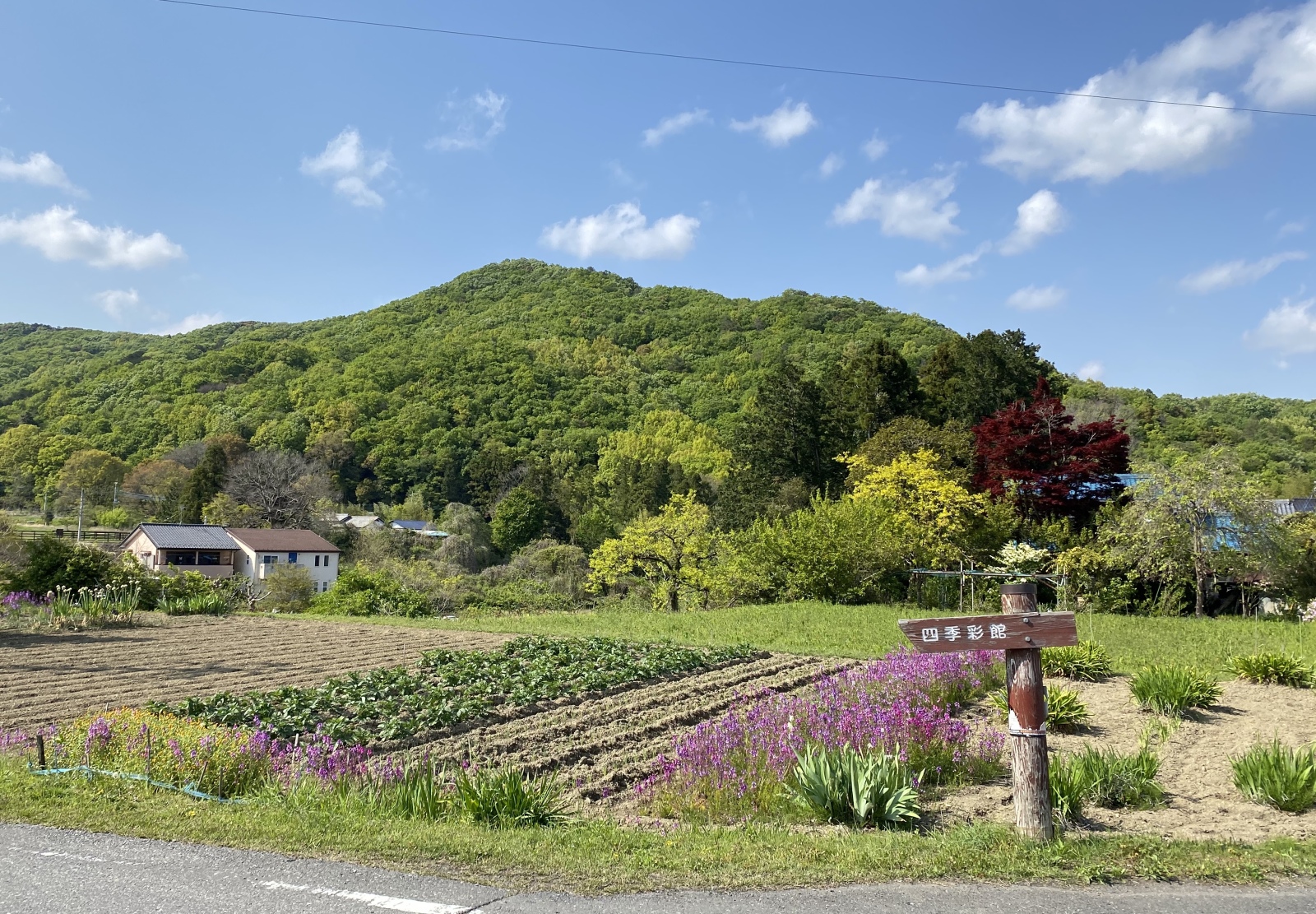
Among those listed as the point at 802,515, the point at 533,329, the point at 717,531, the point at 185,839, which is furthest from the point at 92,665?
the point at 533,329

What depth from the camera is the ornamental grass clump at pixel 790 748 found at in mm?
6316

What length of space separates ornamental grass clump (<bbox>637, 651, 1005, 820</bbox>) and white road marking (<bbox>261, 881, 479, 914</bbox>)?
2.48m

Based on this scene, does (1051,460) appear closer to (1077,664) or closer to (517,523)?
(1077,664)

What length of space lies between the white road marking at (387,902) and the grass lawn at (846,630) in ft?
37.0

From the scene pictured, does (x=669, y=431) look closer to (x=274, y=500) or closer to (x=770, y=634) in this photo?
(x=274, y=500)

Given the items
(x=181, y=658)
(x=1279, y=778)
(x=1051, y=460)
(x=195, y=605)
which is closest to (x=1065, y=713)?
(x=1279, y=778)

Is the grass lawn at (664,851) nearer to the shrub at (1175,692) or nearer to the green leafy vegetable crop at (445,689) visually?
the green leafy vegetable crop at (445,689)

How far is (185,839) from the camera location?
5.00m

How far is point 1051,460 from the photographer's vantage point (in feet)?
85.6

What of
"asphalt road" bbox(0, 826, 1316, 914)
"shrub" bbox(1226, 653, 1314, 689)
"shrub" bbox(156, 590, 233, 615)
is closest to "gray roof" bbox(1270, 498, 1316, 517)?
"shrub" bbox(1226, 653, 1314, 689)

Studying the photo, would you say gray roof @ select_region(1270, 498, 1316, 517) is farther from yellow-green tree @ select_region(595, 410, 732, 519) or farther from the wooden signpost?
the wooden signpost

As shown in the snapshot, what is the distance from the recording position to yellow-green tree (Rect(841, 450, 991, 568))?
2481 centimetres

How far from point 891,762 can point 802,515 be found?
62.4 feet

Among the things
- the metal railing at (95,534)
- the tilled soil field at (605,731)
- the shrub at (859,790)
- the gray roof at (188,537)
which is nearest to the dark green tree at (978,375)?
the tilled soil field at (605,731)
